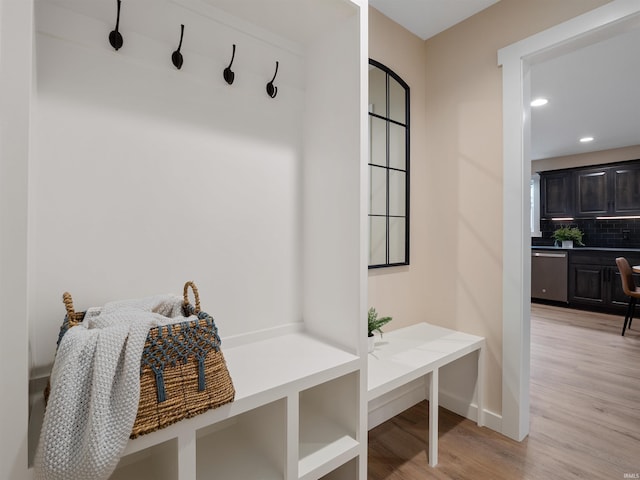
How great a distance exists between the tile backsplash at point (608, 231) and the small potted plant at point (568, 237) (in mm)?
182

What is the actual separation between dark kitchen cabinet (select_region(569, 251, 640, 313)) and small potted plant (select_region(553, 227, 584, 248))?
1.32 ft

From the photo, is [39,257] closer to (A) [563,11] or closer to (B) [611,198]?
(A) [563,11]

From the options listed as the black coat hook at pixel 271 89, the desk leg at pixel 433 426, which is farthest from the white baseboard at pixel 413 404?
the black coat hook at pixel 271 89

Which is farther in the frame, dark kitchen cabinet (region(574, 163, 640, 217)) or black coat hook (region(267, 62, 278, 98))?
dark kitchen cabinet (region(574, 163, 640, 217))

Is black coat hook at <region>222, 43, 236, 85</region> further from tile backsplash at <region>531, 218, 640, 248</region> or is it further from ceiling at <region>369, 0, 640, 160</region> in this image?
tile backsplash at <region>531, 218, 640, 248</region>

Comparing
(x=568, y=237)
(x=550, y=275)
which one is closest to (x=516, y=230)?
(x=550, y=275)

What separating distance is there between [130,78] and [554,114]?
14.7ft

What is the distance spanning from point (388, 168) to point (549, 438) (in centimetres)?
179

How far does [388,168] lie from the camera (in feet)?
6.95

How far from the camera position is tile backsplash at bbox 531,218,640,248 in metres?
5.43

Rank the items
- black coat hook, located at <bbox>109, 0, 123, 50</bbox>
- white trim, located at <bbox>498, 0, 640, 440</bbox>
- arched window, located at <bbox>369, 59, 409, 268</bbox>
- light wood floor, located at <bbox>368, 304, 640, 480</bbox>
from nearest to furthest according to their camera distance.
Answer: black coat hook, located at <bbox>109, 0, 123, 50</bbox> < light wood floor, located at <bbox>368, 304, 640, 480</bbox> < white trim, located at <bbox>498, 0, 640, 440</bbox> < arched window, located at <bbox>369, 59, 409, 268</bbox>

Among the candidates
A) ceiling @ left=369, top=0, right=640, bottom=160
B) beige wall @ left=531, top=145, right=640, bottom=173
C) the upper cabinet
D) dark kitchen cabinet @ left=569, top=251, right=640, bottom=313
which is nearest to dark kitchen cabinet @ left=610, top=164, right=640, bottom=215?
the upper cabinet

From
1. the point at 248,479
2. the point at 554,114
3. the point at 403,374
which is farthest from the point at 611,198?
the point at 248,479

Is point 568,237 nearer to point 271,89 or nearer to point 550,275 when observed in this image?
point 550,275
